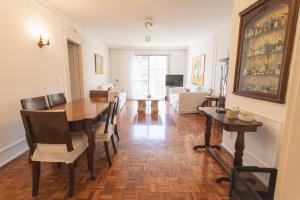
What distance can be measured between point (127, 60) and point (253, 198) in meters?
7.50

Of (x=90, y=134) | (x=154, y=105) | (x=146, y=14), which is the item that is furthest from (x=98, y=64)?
(x=90, y=134)

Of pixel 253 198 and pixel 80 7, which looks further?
pixel 80 7

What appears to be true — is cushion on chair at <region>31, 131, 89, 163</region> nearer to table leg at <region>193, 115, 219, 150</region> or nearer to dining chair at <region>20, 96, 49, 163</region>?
dining chair at <region>20, 96, 49, 163</region>

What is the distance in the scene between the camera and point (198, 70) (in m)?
6.22

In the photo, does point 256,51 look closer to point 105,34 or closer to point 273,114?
point 273,114

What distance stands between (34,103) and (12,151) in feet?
2.90

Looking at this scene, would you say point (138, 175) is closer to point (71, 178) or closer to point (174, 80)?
point (71, 178)

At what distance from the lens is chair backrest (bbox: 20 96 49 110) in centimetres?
192

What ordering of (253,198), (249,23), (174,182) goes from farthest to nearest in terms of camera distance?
(249,23), (174,182), (253,198)

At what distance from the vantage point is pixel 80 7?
3273 millimetres

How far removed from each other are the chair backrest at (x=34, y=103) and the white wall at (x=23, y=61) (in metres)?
0.47

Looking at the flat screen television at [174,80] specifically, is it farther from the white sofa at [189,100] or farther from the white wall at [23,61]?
the white wall at [23,61]

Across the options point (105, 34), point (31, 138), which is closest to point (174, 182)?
point (31, 138)

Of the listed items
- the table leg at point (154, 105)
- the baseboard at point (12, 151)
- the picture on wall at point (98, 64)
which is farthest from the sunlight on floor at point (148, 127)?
the picture on wall at point (98, 64)
